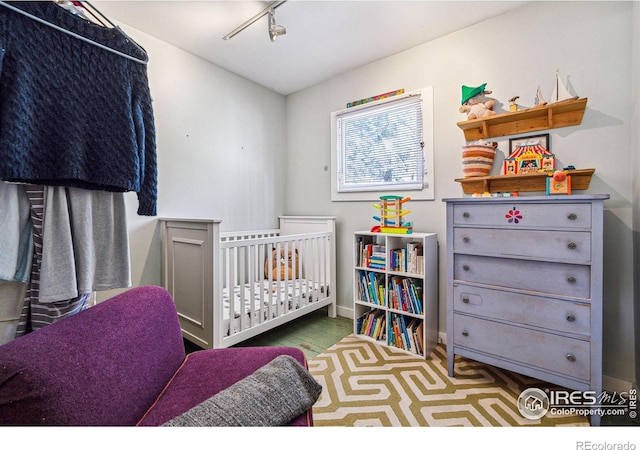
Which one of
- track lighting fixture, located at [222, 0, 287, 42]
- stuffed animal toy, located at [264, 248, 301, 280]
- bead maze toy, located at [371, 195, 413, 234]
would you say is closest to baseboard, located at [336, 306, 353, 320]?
stuffed animal toy, located at [264, 248, 301, 280]

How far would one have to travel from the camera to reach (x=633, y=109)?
153cm

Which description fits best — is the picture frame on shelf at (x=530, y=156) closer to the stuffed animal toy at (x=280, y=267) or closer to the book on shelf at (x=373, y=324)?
the book on shelf at (x=373, y=324)

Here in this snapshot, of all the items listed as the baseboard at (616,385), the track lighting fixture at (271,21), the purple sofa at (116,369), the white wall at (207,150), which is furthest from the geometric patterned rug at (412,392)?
the track lighting fixture at (271,21)

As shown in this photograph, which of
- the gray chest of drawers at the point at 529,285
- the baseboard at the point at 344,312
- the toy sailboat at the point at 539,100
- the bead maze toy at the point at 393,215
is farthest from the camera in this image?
the baseboard at the point at 344,312

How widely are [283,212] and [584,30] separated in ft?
9.22

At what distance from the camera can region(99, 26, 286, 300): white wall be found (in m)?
2.19

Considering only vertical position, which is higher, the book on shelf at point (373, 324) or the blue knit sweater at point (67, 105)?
the blue knit sweater at point (67, 105)

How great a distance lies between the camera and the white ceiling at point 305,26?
1.84 metres

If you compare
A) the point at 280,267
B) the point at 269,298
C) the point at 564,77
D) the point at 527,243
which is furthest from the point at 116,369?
the point at 564,77

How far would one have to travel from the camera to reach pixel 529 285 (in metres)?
1.51

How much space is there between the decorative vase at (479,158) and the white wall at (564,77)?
9 cm

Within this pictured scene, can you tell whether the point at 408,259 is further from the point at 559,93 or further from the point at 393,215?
the point at 559,93

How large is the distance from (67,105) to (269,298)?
163 centimetres
